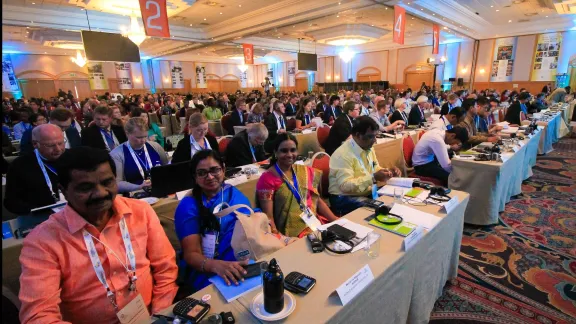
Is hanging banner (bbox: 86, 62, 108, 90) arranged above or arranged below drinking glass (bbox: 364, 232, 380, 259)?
above

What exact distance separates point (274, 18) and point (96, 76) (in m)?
14.5

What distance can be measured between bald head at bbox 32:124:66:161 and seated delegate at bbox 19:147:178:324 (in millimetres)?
1416

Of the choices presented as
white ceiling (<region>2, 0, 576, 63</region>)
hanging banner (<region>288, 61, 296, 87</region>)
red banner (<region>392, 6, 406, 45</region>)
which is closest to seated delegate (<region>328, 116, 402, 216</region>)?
red banner (<region>392, 6, 406, 45</region>)

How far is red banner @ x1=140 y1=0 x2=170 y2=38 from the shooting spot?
5711 mm

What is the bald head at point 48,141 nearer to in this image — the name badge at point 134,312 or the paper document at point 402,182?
the name badge at point 134,312

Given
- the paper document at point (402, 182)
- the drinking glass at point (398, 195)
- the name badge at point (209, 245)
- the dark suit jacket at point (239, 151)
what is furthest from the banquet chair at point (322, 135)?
the name badge at point (209, 245)

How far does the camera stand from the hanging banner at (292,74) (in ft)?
80.8

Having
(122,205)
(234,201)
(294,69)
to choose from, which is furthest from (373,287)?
(294,69)

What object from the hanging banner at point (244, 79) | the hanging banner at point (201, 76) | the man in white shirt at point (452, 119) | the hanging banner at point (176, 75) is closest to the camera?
the man in white shirt at point (452, 119)

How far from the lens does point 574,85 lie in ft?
41.8

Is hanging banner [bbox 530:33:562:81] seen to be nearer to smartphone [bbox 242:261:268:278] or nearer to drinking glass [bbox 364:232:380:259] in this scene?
drinking glass [bbox 364:232:380:259]

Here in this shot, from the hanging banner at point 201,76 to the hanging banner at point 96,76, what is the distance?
636cm

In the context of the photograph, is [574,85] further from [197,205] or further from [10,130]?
[10,130]

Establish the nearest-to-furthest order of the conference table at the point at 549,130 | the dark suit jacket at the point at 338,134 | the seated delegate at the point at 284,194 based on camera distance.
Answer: the seated delegate at the point at 284,194 < the dark suit jacket at the point at 338,134 < the conference table at the point at 549,130
